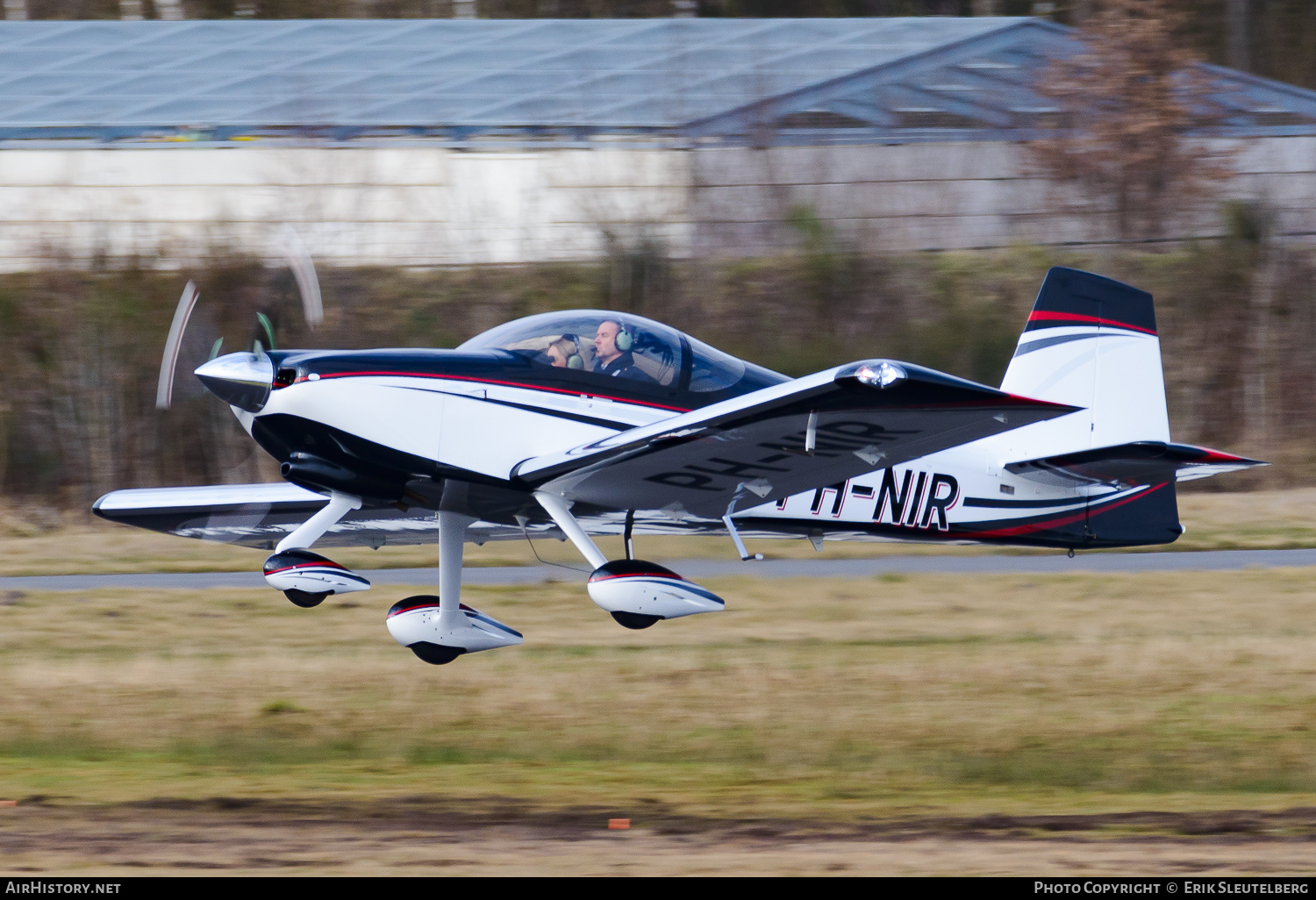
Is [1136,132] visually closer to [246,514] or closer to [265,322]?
[246,514]

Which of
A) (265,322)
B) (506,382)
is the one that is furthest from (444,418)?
(265,322)

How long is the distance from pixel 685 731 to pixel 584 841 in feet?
7.80

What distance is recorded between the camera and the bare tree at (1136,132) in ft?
74.0

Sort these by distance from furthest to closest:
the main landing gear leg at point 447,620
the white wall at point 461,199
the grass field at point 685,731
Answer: the white wall at point 461,199, the main landing gear leg at point 447,620, the grass field at point 685,731

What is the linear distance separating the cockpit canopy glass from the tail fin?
141 inches

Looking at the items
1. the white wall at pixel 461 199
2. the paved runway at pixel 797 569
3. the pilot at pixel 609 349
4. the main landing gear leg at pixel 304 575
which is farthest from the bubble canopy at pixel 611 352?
the white wall at pixel 461 199

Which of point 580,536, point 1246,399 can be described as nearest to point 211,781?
point 580,536

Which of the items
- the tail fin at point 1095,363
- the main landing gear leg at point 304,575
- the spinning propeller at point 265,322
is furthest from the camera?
the tail fin at point 1095,363

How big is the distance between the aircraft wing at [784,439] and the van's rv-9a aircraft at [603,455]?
0.06ft

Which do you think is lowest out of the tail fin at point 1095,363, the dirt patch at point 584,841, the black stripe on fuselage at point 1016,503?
the dirt patch at point 584,841

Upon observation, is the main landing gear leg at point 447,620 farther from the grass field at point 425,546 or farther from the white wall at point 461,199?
the white wall at point 461,199

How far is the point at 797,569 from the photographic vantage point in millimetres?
14570

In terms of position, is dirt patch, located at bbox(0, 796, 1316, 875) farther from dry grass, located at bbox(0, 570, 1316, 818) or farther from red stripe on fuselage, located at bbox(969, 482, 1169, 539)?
red stripe on fuselage, located at bbox(969, 482, 1169, 539)
